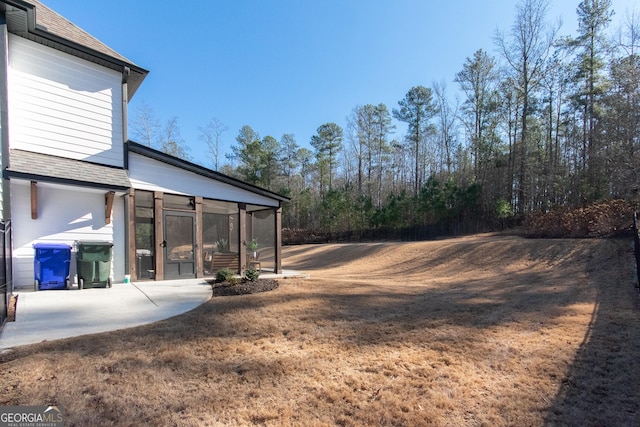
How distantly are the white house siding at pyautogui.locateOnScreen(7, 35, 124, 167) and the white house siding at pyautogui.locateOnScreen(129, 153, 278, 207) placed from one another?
1.68ft

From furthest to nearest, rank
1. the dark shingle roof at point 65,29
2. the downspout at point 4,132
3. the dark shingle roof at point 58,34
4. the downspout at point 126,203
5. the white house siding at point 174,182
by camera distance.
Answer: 1. the white house siding at point 174,182
2. the downspout at point 126,203
3. the dark shingle roof at point 65,29
4. the dark shingle roof at point 58,34
5. the downspout at point 4,132

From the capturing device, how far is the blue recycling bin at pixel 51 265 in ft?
21.3

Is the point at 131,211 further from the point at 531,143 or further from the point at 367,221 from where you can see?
the point at 531,143

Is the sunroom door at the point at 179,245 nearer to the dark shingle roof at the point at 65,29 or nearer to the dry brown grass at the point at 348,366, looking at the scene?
the dry brown grass at the point at 348,366

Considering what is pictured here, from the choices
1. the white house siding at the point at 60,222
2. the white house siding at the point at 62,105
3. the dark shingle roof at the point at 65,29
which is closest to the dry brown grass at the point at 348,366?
the white house siding at the point at 60,222

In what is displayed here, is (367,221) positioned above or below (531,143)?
below

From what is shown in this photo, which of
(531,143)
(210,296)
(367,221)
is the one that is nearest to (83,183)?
(210,296)

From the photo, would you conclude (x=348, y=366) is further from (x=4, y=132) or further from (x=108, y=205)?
(x=4, y=132)

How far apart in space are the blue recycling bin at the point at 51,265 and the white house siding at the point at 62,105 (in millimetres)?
2124

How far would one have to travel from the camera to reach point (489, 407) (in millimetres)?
2693

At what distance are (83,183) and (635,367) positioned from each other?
949 cm

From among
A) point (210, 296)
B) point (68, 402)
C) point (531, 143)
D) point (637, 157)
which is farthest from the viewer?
point (531, 143)

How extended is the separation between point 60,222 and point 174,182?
2614mm

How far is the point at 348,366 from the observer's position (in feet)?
11.1
